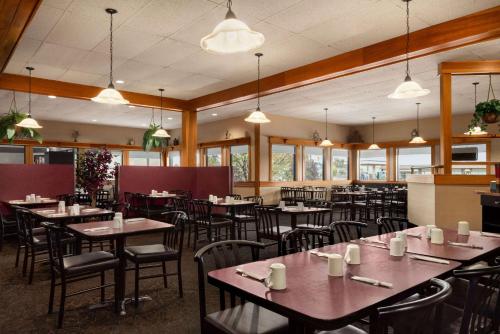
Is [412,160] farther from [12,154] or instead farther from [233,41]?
[12,154]

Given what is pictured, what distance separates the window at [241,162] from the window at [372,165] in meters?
4.63

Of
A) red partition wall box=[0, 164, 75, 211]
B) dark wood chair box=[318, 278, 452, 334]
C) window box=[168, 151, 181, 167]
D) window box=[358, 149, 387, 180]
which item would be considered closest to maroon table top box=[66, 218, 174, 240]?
dark wood chair box=[318, 278, 452, 334]

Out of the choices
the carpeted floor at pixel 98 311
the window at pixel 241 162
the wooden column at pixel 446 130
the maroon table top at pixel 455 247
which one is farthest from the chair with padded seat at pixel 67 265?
the window at pixel 241 162

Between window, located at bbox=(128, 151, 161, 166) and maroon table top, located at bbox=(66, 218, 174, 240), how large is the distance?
1065cm

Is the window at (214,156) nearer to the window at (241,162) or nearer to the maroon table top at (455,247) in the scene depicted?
the window at (241,162)

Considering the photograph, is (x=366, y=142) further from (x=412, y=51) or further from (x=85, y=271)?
(x=85, y=271)

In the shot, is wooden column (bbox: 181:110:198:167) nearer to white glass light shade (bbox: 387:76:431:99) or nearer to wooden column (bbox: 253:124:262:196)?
wooden column (bbox: 253:124:262:196)

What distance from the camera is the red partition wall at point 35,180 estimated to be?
671 centimetres

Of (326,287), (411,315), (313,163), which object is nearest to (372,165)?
(313,163)

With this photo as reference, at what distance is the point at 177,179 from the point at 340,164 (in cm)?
663

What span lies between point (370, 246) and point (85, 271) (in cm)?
231

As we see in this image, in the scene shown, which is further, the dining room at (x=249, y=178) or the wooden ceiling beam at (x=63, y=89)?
the wooden ceiling beam at (x=63, y=89)

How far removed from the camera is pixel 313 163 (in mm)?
12070

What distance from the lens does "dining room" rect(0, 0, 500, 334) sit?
186 centimetres
